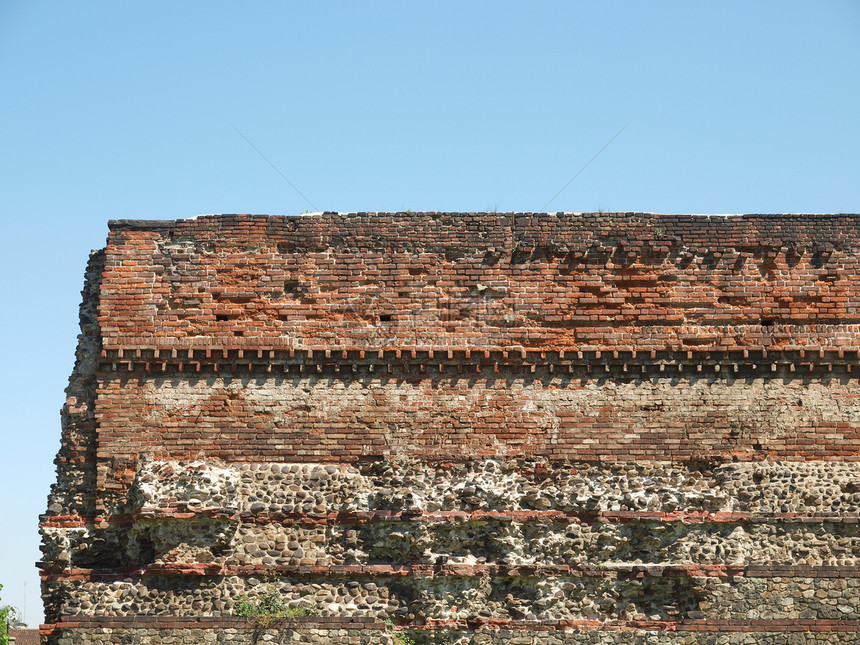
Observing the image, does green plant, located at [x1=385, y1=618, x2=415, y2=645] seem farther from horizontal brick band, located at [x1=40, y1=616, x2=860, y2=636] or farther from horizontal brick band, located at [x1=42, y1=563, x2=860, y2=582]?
horizontal brick band, located at [x1=42, y1=563, x2=860, y2=582]

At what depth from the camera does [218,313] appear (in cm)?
1195

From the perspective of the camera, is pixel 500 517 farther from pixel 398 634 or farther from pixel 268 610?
pixel 268 610

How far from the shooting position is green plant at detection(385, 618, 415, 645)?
425 inches

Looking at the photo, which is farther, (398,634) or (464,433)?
(464,433)

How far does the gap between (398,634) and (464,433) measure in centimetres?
216

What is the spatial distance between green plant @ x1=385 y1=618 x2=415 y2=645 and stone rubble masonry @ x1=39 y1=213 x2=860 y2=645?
0.03m

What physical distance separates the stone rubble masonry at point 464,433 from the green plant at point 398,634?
0.03 m

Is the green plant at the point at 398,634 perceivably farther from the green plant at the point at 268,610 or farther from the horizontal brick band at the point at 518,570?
the green plant at the point at 268,610

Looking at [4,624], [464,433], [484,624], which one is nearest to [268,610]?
[484,624]

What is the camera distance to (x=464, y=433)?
11633 millimetres

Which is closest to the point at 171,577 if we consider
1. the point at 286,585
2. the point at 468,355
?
the point at 286,585

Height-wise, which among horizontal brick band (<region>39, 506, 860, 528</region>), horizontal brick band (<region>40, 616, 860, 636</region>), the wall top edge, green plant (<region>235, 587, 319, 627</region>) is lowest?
horizontal brick band (<region>40, 616, 860, 636</region>)

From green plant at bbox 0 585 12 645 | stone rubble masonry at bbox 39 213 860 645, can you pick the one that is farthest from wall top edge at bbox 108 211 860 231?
green plant at bbox 0 585 12 645

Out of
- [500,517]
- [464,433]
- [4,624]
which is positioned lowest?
[4,624]
